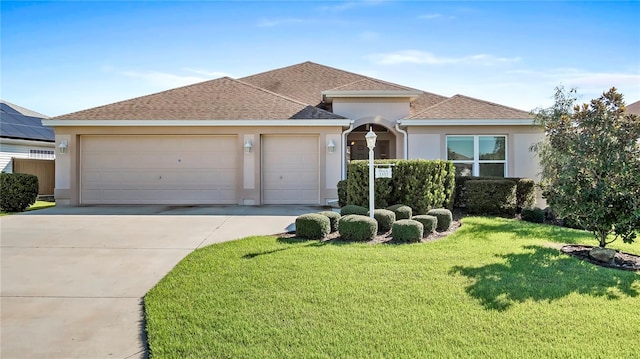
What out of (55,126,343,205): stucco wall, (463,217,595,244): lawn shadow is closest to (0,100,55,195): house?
(55,126,343,205): stucco wall

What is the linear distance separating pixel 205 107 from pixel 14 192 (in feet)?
21.8

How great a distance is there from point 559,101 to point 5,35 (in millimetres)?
17245

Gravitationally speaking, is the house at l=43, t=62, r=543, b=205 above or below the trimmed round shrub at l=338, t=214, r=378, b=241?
above

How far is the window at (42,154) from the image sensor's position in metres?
19.4

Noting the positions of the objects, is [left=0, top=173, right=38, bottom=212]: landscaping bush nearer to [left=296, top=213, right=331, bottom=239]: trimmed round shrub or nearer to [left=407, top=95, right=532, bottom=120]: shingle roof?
[left=296, top=213, right=331, bottom=239]: trimmed round shrub

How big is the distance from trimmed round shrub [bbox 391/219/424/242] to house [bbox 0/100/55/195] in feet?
59.6

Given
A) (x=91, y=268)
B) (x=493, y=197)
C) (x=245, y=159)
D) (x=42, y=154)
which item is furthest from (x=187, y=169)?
(x=42, y=154)

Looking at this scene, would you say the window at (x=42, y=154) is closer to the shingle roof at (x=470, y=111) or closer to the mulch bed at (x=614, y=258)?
the shingle roof at (x=470, y=111)

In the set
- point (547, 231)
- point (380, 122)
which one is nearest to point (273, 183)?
point (380, 122)

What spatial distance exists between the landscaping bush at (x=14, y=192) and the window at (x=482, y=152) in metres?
14.6

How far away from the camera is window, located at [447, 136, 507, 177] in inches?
558

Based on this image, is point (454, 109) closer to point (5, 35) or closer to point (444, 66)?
point (444, 66)

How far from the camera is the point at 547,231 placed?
28.5 ft

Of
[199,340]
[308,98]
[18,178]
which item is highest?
[308,98]
